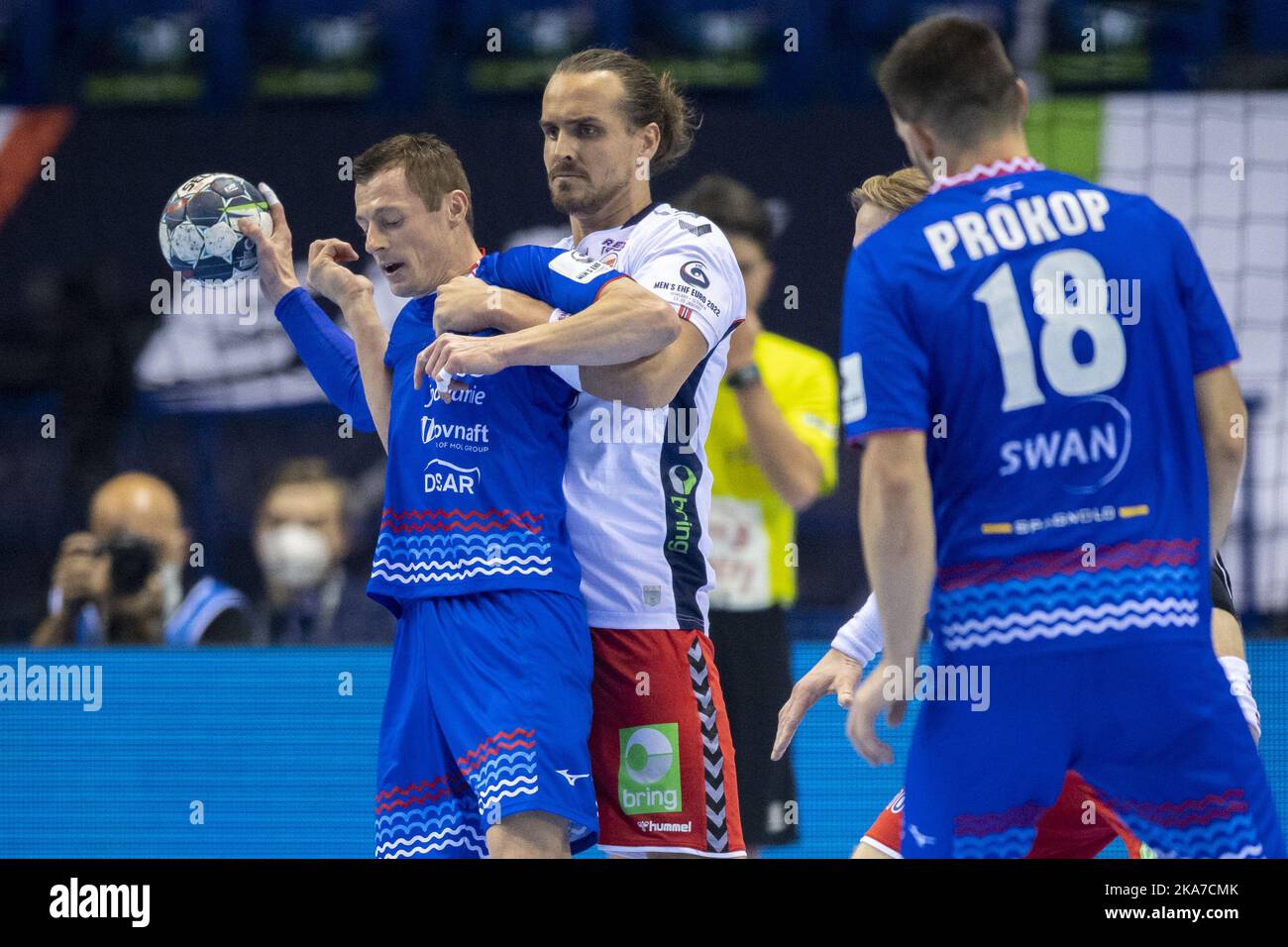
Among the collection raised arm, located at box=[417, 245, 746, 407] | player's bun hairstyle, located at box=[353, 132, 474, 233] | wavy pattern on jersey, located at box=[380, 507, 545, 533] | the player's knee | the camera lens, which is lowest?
the player's knee

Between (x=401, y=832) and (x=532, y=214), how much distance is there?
8924 millimetres

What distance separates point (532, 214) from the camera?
12.2m

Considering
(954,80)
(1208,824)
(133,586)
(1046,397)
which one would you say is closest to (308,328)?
(954,80)

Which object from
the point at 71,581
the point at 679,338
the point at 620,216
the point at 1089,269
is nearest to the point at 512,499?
the point at 679,338

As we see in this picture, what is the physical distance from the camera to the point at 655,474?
3957mm

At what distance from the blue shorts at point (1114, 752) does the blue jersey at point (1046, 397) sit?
61 mm

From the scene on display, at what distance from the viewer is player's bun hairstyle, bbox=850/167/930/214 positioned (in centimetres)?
406

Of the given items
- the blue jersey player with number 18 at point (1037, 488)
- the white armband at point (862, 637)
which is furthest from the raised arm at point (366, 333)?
the blue jersey player with number 18 at point (1037, 488)

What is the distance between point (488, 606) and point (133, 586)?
6.64m

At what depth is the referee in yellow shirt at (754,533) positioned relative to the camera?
214 inches

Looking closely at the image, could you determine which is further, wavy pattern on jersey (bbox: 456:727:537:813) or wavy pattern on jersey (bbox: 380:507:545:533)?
wavy pattern on jersey (bbox: 380:507:545:533)

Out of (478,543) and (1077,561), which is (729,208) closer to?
(478,543)

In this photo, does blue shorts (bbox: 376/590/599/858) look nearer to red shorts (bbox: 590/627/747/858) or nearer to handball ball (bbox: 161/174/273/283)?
red shorts (bbox: 590/627/747/858)

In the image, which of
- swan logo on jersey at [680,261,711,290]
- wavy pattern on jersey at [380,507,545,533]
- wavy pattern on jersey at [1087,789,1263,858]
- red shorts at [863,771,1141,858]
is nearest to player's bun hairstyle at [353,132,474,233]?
swan logo on jersey at [680,261,711,290]
